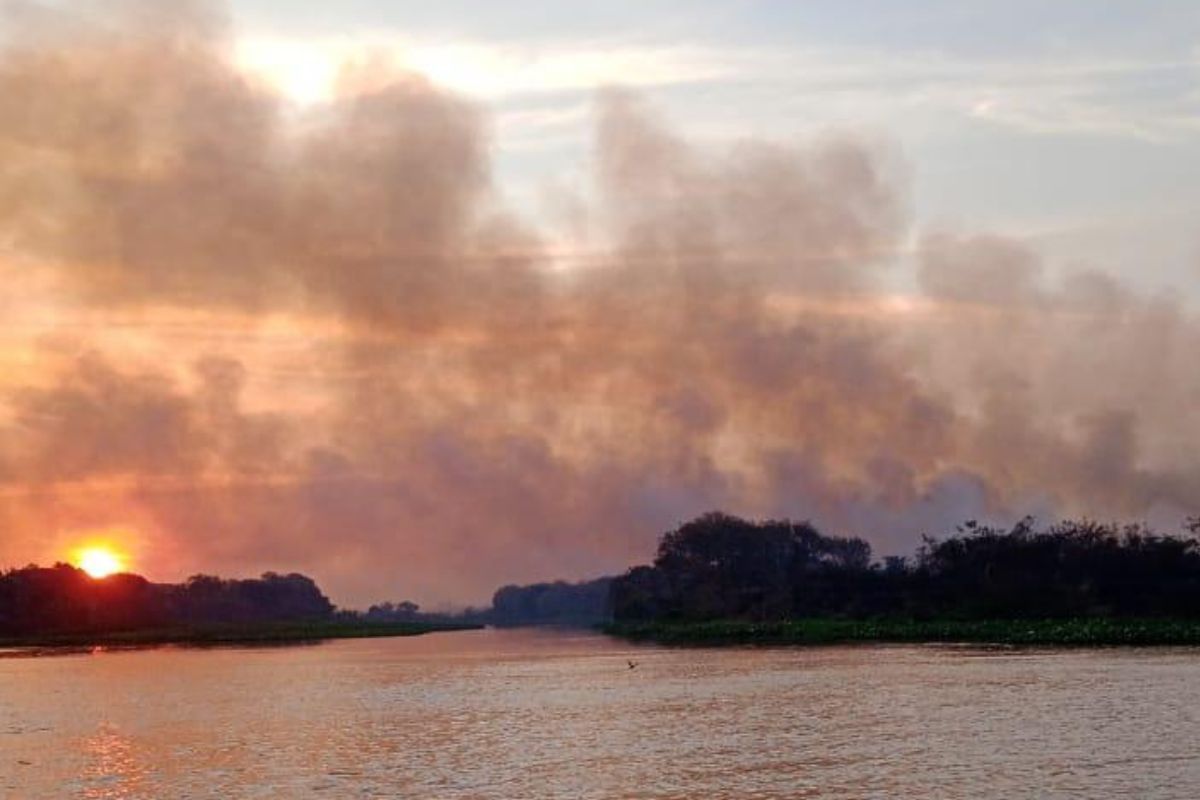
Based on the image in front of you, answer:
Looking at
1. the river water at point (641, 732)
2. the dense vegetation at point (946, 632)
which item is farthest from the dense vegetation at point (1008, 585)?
the river water at point (641, 732)

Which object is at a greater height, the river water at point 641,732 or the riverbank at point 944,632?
the riverbank at point 944,632

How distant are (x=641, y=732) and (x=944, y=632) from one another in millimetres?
87549

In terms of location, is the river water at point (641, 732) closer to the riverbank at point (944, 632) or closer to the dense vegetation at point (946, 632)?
the riverbank at point (944, 632)

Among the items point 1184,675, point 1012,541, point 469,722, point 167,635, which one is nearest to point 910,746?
point 469,722

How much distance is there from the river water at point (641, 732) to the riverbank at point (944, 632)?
60.3 feet

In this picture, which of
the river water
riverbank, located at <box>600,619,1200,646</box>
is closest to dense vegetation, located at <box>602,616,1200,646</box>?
riverbank, located at <box>600,619,1200,646</box>

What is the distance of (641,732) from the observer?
2149 inches

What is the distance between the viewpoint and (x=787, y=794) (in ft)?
125

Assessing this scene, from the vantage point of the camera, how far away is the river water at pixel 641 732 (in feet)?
134

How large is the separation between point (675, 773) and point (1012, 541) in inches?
5617

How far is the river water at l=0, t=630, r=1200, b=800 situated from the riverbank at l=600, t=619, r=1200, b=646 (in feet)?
60.3

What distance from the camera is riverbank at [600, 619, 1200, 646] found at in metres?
114

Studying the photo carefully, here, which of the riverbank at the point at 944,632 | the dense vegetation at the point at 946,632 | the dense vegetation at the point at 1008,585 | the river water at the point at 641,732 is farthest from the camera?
A: the dense vegetation at the point at 1008,585

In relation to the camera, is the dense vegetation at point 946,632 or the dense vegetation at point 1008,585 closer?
the dense vegetation at point 946,632
